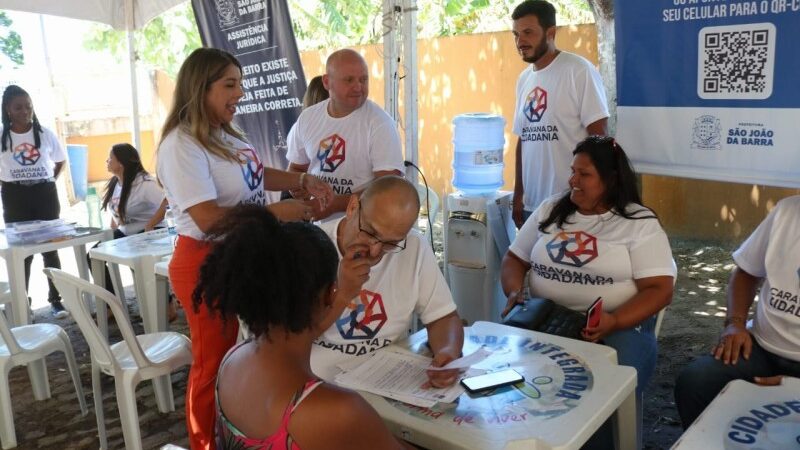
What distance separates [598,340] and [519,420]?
33.5 inches

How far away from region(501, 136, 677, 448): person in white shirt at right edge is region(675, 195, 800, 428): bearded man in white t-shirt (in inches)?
7.0

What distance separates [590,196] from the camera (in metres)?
2.33

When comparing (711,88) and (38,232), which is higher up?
(711,88)

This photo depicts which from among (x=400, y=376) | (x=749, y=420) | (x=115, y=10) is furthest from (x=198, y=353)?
(x=115, y=10)

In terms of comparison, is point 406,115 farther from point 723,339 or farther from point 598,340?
point 723,339

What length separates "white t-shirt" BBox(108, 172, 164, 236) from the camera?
4.38 meters

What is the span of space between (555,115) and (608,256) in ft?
3.42

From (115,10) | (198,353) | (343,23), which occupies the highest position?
(343,23)

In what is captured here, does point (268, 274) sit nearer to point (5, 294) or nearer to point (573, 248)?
point (573, 248)

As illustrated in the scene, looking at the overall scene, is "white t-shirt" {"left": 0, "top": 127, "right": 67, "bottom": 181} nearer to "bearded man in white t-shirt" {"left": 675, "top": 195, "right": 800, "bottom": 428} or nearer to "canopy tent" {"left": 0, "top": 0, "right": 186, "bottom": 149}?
"canopy tent" {"left": 0, "top": 0, "right": 186, "bottom": 149}

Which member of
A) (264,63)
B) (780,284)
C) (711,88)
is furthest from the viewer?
(264,63)

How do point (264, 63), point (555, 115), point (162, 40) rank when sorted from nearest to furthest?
point (555, 115), point (264, 63), point (162, 40)

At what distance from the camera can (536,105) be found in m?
3.14

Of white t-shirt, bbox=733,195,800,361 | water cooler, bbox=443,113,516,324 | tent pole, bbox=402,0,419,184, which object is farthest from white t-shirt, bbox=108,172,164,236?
white t-shirt, bbox=733,195,800,361
